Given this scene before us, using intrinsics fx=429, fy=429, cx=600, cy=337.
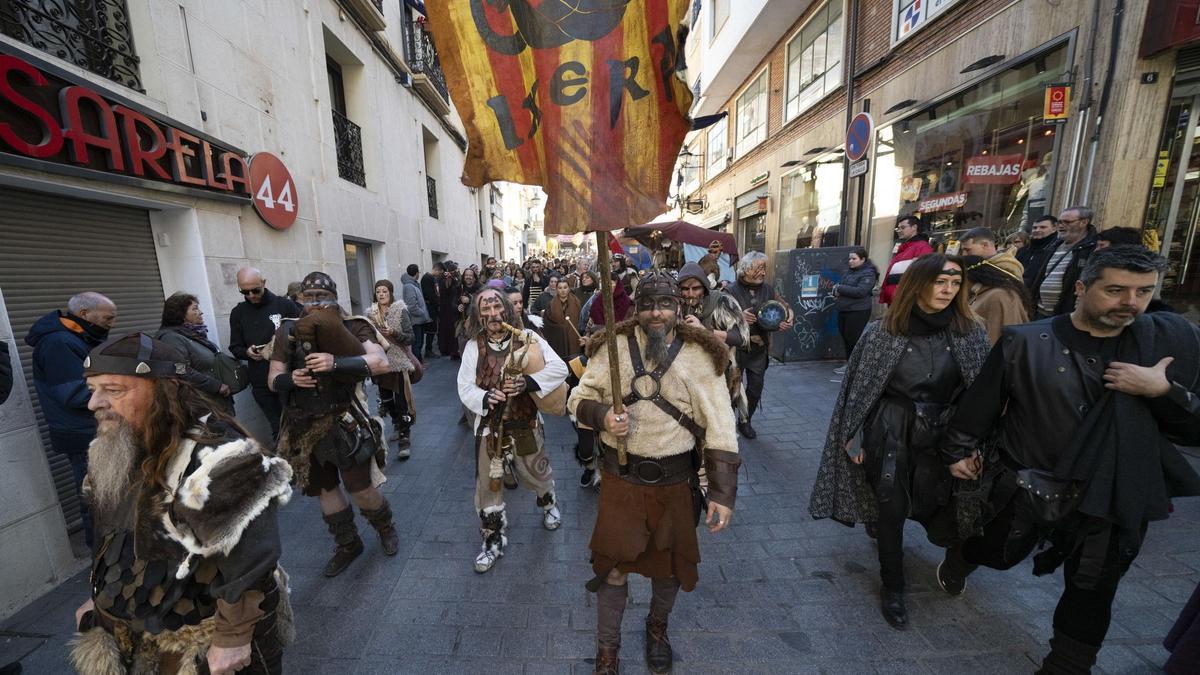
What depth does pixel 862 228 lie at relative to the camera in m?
10.1

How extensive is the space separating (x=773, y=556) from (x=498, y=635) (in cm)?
198

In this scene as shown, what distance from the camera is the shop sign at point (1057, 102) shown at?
217 inches

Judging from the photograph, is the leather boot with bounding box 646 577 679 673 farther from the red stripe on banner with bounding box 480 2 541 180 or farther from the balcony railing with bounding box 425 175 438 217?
the balcony railing with bounding box 425 175 438 217

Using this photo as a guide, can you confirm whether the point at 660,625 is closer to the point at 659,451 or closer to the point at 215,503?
the point at 659,451

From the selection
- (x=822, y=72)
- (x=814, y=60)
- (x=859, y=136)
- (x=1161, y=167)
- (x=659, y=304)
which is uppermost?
(x=814, y=60)

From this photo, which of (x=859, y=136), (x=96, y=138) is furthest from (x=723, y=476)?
(x=859, y=136)

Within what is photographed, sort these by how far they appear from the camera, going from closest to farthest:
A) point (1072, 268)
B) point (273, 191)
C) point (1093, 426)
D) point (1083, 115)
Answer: point (1093, 426) → point (1072, 268) → point (1083, 115) → point (273, 191)

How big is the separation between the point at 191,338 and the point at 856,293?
7.89 m

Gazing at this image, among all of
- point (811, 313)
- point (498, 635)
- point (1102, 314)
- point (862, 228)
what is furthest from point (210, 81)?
point (862, 228)

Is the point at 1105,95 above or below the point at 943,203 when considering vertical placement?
above

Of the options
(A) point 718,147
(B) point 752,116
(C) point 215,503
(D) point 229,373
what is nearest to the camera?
(C) point 215,503

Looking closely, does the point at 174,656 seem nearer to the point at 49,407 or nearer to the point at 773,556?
the point at 49,407

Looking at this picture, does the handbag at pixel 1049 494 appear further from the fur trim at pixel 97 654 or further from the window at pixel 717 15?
the window at pixel 717 15

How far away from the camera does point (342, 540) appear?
312 cm
